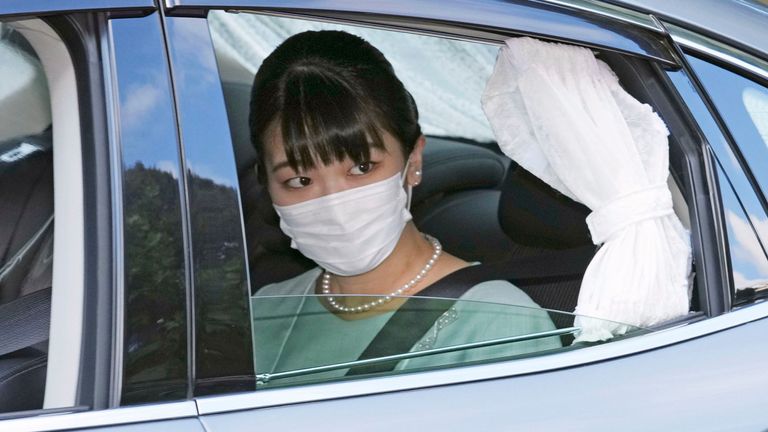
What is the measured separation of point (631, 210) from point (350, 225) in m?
0.53

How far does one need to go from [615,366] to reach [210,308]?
0.60m

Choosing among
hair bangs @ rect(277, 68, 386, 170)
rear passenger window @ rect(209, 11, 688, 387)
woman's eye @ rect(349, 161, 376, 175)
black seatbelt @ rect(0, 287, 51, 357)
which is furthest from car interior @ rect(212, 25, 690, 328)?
black seatbelt @ rect(0, 287, 51, 357)

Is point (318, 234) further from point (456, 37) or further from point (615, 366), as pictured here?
point (615, 366)

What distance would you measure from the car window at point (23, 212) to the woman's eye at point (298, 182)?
0.51m

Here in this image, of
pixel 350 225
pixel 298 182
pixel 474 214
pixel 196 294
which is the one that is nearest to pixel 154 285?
pixel 196 294

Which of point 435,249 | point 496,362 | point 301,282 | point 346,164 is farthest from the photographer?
point 301,282

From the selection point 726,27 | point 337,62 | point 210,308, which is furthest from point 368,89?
point 210,308

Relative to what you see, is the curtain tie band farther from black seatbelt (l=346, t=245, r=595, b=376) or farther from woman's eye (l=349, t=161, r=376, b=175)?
woman's eye (l=349, t=161, r=376, b=175)

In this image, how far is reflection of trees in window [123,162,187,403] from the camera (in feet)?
4.89

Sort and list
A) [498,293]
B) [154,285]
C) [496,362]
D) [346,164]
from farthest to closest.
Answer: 1. [346,164]
2. [498,293]
3. [496,362]
4. [154,285]

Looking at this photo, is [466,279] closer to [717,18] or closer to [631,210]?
[631,210]

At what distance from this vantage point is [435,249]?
2404 millimetres

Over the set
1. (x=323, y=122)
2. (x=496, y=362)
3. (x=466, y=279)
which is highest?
(x=323, y=122)

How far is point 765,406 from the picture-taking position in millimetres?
1653
